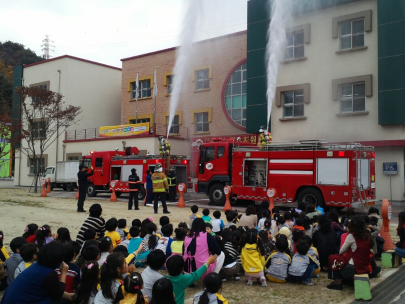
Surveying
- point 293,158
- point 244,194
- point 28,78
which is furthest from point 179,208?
point 28,78

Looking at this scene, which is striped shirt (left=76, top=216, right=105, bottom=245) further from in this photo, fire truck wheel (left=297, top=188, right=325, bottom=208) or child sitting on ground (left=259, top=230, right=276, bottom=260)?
fire truck wheel (left=297, top=188, right=325, bottom=208)

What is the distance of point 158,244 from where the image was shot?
6.51 m

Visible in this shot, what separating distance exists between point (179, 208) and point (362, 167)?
7912 millimetres

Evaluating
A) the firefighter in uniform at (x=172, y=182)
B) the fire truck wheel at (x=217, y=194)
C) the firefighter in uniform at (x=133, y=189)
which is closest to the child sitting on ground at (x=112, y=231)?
the firefighter in uniform at (x=133, y=189)

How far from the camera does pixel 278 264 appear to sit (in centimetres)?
623

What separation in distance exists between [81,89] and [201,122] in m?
13.2

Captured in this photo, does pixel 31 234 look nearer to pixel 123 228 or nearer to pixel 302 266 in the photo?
pixel 123 228

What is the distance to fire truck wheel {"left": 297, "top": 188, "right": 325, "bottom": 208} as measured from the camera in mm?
14823

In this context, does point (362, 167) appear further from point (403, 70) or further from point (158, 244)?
point (158, 244)

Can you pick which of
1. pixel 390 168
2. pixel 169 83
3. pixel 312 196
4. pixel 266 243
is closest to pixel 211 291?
pixel 266 243

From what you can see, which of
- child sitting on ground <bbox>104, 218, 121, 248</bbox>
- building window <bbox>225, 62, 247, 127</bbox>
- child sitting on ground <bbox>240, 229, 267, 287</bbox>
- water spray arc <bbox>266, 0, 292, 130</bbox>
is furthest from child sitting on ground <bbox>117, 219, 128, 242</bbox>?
building window <bbox>225, 62, 247, 127</bbox>

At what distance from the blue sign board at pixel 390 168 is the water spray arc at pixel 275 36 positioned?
7083mm

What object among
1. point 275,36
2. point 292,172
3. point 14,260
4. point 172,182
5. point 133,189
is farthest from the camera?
point 275,36

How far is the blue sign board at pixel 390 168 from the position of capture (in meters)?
18.1
